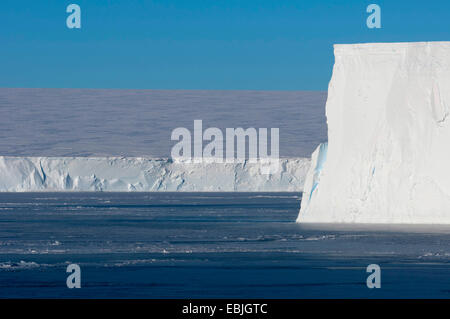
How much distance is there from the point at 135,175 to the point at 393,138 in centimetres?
3852

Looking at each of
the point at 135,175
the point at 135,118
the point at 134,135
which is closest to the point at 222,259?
the point at 135,175

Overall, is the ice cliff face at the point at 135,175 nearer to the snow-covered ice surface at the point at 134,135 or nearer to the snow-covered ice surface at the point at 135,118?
the snow-covered ice surface at the point at 134,135

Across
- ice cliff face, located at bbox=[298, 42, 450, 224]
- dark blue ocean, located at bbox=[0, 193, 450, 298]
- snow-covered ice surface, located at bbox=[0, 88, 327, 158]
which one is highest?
snow-covered ice surface, located at bbox=[0, 88, 327, 158]

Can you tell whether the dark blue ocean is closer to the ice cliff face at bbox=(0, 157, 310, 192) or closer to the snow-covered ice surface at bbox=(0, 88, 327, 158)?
the ice cliff face at bbox=(0, 157, 310, 192)

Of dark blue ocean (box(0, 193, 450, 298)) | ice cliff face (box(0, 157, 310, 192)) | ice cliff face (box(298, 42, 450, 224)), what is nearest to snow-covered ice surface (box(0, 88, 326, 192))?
ice cliff face (box(0, 157, 310, 192))

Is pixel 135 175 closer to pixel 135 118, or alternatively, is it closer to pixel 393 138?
pixel 135 118

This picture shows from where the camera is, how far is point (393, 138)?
24.6 meters

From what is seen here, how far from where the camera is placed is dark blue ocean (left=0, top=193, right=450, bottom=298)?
13.8m

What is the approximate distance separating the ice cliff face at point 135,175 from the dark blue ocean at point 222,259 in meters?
32.9

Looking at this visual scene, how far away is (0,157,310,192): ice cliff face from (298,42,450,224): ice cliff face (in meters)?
35.9

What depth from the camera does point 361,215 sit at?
25.1 m

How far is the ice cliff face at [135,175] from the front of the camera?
60812 millimetres

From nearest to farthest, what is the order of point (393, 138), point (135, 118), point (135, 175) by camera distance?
point (393, 138)
point (135, 175)
point (135, 118)
